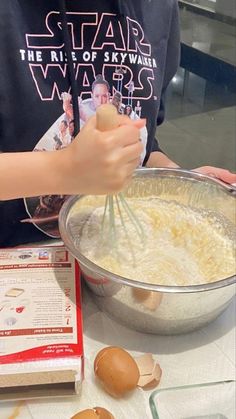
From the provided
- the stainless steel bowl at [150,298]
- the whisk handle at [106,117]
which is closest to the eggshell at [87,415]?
the stainless steel bowl at [150,298]

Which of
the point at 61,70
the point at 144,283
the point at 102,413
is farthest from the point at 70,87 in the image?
the point at 102,413

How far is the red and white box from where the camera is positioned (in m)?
0.51

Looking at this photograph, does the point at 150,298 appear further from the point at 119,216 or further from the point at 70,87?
the point at 70,87

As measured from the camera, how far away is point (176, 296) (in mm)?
543

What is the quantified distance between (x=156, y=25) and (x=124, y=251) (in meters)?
0.35

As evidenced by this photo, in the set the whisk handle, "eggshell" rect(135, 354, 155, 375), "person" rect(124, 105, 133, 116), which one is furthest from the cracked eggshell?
"person" rect(124, 105, 133, 116)

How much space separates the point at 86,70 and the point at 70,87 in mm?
35

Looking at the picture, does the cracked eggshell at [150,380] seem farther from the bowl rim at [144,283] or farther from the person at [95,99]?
the person at [95,99]

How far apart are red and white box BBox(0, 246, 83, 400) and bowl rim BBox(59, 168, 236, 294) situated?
5 cm

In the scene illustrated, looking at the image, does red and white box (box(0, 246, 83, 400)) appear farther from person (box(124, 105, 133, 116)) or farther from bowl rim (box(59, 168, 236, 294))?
person (box(124, 105, 133, 116))

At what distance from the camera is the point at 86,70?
2.34 feet

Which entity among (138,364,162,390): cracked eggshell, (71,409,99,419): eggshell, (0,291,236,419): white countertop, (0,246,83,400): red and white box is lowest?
(0,291,236,419): white countertop

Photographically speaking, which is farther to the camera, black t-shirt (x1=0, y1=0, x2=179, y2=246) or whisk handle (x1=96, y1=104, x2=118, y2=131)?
black t-shirt (x1=0, y1=0, x2=179, y2=246)

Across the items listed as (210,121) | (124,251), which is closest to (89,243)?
(124,251)
